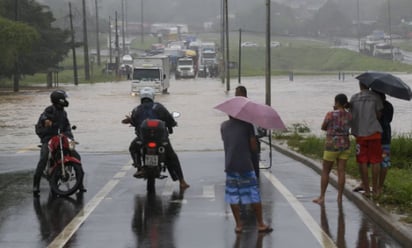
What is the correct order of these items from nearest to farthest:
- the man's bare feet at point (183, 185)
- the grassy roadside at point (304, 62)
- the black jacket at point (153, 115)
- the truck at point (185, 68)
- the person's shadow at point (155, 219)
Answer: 1. the person's shadow at point (155, 219)
2. the black jacket at point (153, 115)
3. the man's bare feet at point (183, 185)
4. the truck at point (185, 68)
5. the grassy roadside at point (304, 62)

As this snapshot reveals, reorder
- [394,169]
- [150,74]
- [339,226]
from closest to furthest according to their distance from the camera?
[339,226]
[394,169]
[150,74]

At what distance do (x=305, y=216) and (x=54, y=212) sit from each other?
335 centimetres

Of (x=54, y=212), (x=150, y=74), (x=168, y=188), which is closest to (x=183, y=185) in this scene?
(x=168, y=188)

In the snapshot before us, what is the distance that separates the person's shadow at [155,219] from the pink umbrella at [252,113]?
1573 millimetres

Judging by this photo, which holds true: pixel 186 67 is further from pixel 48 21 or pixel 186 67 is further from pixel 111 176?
pixel 111 176

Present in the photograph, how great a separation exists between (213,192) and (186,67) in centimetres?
8524

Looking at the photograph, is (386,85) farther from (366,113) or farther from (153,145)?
(153,145)

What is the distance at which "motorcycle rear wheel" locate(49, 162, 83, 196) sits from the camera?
12.9 meters

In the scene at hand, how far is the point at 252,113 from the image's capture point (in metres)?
9.67

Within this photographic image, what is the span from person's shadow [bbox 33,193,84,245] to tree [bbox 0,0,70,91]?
60.7 metres

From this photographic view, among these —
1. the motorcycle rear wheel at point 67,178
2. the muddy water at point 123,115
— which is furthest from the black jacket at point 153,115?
the muddy water at point 123,115

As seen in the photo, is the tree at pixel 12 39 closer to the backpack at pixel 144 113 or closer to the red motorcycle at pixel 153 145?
the backpack at pixel 144 113

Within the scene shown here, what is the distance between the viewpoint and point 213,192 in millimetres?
13359

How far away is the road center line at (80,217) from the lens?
31.9ft
